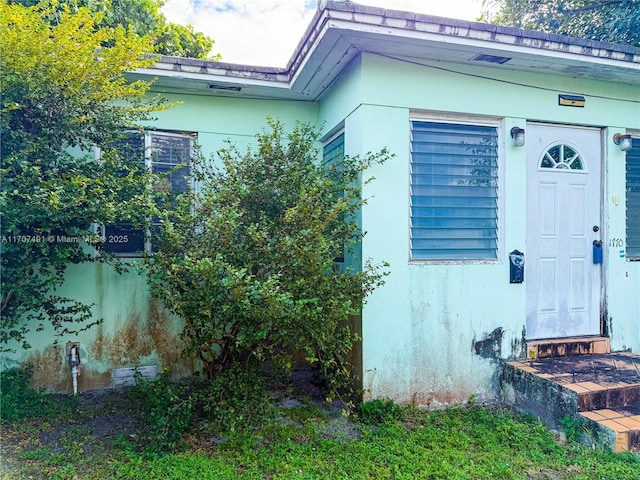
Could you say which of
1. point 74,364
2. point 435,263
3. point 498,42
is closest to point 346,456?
point 435,263

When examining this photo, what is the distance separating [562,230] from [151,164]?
15.5 feet

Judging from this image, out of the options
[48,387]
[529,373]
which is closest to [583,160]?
[529,373]

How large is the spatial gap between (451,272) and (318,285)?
1.68 meters

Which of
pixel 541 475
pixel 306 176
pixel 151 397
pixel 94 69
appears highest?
pixel 94 69

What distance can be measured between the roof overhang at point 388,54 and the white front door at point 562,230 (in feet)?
2.35

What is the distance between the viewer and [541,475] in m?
2.87

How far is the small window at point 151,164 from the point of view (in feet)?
14.7

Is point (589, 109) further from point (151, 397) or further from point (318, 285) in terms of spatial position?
point (151, 397)

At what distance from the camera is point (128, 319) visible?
14.9 ft

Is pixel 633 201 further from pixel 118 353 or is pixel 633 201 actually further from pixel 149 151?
pixel 118 353

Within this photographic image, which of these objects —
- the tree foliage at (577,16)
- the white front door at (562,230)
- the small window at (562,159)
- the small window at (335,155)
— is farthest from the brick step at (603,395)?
the tree foliage at (577,16)

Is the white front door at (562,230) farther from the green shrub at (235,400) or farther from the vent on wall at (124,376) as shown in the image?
the vent on wall at (124,376)

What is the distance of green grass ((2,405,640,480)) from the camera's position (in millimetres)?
2773

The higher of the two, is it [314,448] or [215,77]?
[215,77]
